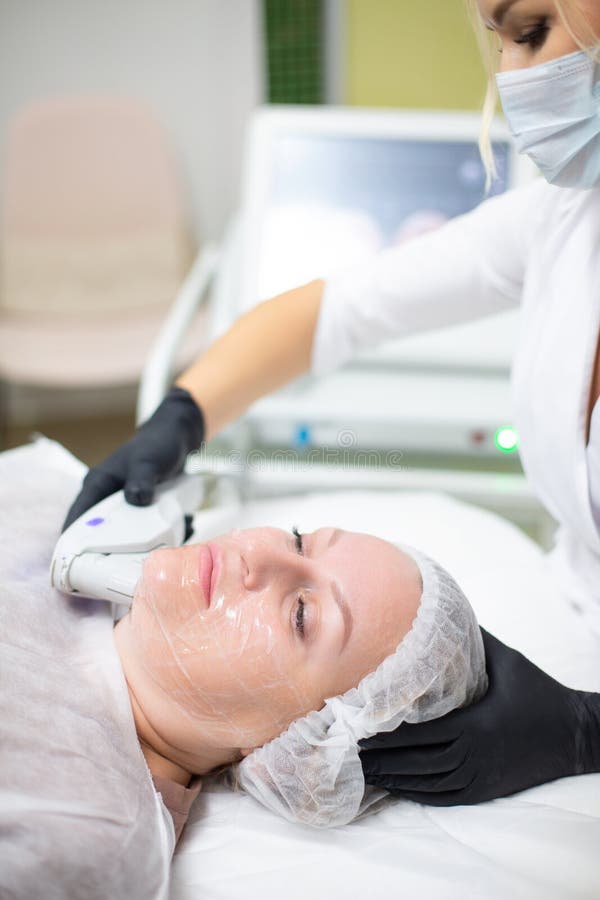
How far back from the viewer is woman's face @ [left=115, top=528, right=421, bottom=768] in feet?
3.19

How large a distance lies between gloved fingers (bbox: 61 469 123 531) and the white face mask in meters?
0.74

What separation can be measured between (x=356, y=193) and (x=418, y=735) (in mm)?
1463

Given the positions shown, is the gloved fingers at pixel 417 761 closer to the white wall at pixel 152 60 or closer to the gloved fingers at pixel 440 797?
the gloved fingers at pixel 440 797

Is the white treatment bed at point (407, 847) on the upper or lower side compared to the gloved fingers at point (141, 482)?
lower

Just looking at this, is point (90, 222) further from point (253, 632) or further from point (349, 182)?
point (253, 632)

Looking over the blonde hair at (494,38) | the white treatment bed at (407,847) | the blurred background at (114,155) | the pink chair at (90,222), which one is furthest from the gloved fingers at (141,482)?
the pink chair at (90,222)

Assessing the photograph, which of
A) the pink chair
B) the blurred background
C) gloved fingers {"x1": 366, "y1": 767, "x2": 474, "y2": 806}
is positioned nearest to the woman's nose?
gloved fingers {"x1": 366, "y1": 767, "x2": 474, "y2": 806}

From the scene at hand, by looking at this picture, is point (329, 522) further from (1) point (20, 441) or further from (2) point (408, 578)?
(1) point (20, 441)

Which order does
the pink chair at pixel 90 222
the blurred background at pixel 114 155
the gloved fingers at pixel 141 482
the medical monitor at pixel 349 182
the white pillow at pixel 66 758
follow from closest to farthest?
1. the white pillow at pixel 66 758
2. the gloved fingers at pixel 141 482
3. the medical monitor at pixel 349 182
4. the blurred background at pixel 114 155
5. the pink chair at pixel 90 222

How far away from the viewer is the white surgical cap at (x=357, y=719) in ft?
3.06

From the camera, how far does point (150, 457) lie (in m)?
1.26

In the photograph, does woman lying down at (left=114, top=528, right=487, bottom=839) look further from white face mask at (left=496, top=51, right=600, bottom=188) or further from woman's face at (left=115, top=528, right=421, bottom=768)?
white face mask at (left=496, top=51, right=600, bottom=188)

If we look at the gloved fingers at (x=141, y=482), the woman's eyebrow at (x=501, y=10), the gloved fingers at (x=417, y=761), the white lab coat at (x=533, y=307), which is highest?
the woman's eyebrow at (x=501, y=10)

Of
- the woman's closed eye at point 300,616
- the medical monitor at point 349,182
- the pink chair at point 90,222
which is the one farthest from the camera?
the pink chair at point 90,222
